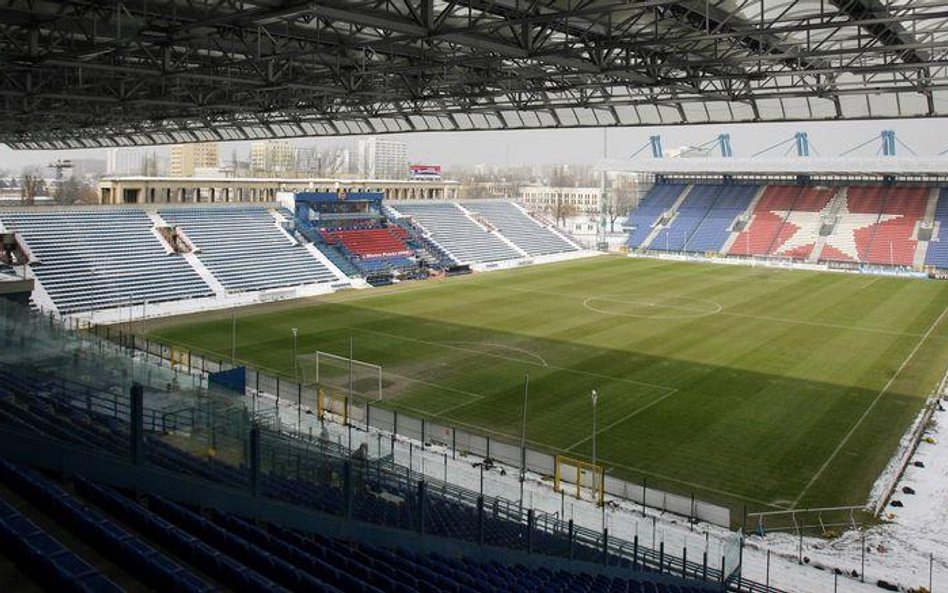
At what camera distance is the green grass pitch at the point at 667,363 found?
2094 cm

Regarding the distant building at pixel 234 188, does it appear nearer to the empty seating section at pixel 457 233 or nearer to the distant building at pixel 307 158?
the empty seating section at pixel 457 233

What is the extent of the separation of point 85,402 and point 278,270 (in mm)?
40556

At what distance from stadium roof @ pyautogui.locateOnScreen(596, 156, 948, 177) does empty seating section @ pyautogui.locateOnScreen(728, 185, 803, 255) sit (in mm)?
1897

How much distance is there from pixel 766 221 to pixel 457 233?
90.9 feet

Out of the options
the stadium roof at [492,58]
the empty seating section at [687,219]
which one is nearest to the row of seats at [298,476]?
the stadium roof at [492,58]

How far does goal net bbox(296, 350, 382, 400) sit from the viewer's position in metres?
26.5

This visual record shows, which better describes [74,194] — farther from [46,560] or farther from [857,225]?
[46,560]

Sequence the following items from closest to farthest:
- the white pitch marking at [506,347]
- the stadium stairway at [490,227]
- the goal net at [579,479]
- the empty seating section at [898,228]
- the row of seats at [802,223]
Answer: the goal net at [579,479] → the white pitch marking at [506,347] → the empty seating section at [898,228] → the row of seats at [802,223] → the stadium stairway at [490,227]

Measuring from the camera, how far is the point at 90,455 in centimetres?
696

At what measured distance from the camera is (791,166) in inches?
2751

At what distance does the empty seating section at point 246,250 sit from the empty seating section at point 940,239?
44.6 meters

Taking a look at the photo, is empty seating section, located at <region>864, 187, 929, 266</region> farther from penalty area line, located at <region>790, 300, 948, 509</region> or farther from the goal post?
the goal post

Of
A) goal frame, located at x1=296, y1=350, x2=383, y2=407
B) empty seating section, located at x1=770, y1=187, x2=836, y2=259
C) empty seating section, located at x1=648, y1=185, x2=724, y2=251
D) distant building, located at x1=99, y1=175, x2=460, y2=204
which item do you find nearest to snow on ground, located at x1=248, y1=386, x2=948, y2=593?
goal frame, located at x1=296, y1=350, x2=383, y2=407

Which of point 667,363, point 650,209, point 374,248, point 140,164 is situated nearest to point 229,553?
point 667,363
